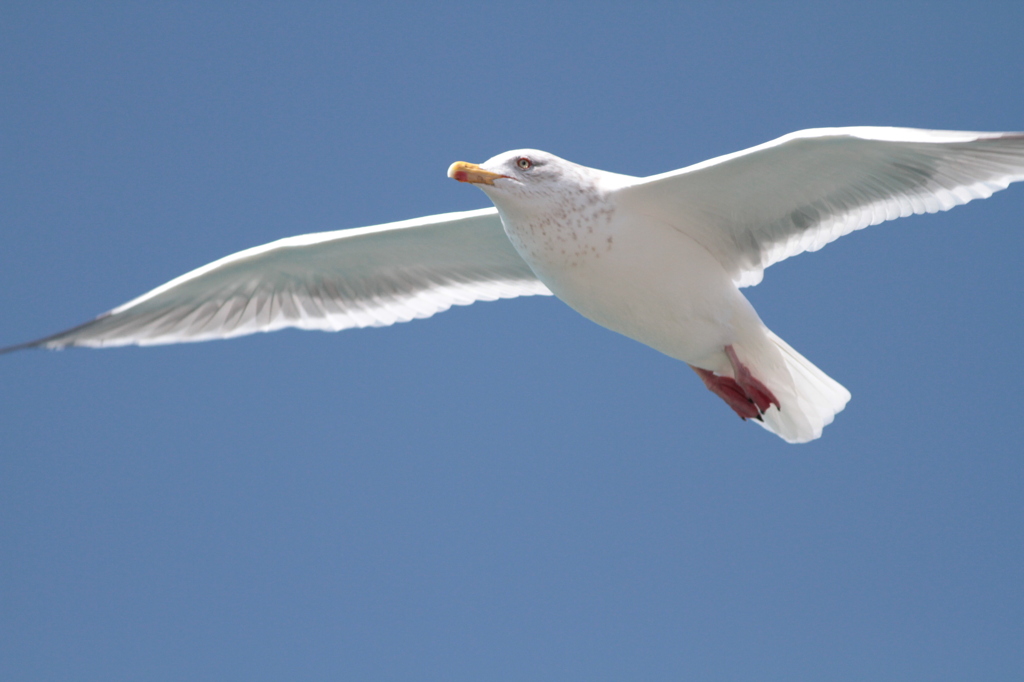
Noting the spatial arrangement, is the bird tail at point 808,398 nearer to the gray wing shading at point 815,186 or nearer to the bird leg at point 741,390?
the bird leg at point 741,390

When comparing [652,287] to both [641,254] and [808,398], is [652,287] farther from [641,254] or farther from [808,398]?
[808,398]

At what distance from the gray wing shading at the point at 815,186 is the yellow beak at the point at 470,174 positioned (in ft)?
1.98

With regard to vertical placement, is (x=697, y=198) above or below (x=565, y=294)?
above

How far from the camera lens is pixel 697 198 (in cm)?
519

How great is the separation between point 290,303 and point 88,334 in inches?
40.9

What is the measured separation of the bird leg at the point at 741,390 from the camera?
5.44m

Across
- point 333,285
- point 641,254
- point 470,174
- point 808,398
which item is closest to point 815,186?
point 641,254

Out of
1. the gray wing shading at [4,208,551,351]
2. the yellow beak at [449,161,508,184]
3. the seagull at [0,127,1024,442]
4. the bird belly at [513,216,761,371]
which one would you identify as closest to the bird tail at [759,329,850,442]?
the seagull at [0,127,1024,442]

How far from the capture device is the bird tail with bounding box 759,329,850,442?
557 cm

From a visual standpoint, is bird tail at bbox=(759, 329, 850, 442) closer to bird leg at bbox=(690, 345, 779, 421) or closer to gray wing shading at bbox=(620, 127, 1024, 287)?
bird leg at bbox=(690, 345, 779, 421)

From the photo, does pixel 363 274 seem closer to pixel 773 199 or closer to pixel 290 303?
pixel 290 303

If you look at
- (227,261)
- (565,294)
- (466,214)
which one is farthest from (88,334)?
(565,294)

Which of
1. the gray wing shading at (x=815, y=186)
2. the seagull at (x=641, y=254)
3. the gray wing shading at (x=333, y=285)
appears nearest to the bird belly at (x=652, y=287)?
the seagull at (x=641, y=254)

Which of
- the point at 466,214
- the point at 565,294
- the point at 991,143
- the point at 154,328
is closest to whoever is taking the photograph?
the point at 991,143
